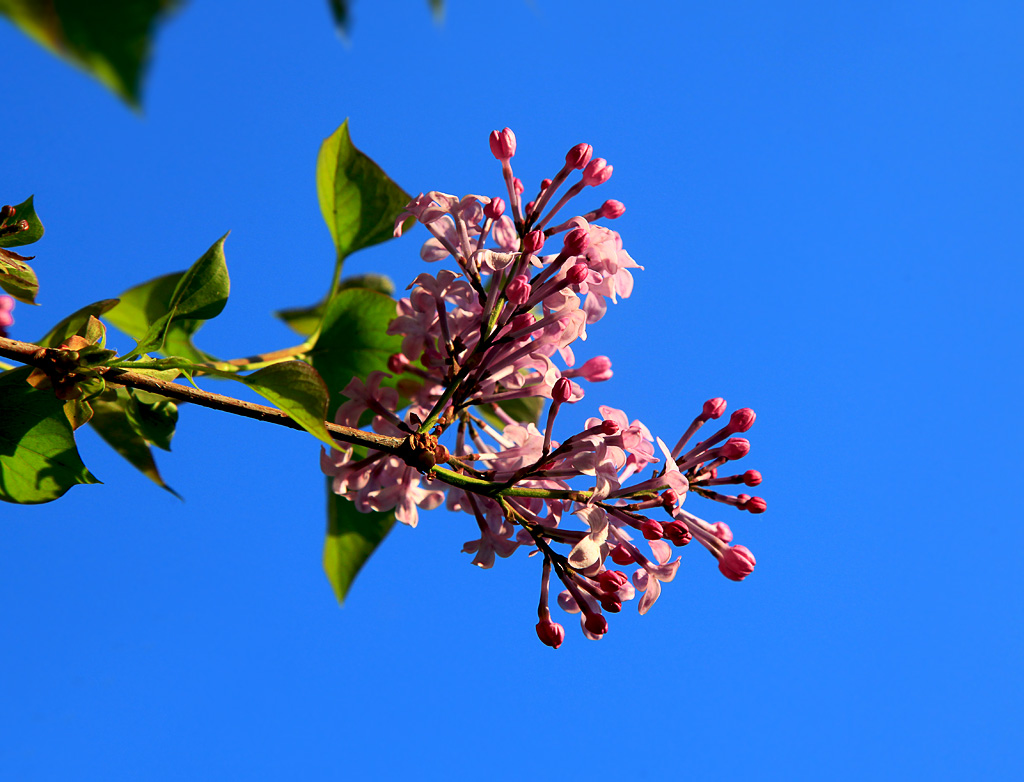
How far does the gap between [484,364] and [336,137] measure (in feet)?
1.32

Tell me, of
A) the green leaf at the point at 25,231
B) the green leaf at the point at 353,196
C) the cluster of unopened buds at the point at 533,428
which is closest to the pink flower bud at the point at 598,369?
the cluster of unopened buds at the point at 533,428

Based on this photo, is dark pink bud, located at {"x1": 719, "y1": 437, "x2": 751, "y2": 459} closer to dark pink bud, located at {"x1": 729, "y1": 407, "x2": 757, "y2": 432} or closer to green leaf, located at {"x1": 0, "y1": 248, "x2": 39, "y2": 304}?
dark pink bud, located at {"x1": 729, "y1": 407, "x2": 757, "y2": 432}

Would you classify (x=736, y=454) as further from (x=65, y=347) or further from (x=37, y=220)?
(x=37, y=220)

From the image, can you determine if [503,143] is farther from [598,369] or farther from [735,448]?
[735,448]

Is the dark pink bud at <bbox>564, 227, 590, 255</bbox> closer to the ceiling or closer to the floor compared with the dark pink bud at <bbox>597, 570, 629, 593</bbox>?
closer to the ceiling

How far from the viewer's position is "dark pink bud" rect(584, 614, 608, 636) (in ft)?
2.82

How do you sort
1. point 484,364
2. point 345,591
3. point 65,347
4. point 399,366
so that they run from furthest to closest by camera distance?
point 345,591 → point 399,366 → point 484,364 → point 65,347

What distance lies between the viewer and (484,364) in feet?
2.87

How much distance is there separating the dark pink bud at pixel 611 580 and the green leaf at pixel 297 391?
31 cm

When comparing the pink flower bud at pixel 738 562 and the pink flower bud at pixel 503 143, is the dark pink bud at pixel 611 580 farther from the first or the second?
the pink flower bud at pixel 503 143

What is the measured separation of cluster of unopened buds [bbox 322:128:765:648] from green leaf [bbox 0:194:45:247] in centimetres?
38

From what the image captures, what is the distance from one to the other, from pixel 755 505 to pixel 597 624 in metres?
0.24

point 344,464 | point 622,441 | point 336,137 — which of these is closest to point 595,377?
point 622,441

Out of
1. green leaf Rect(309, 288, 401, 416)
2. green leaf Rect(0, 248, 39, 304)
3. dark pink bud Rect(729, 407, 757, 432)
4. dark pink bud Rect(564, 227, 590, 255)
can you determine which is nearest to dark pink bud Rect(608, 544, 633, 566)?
dark pink bud Rect(729, 407, 757, 432)
